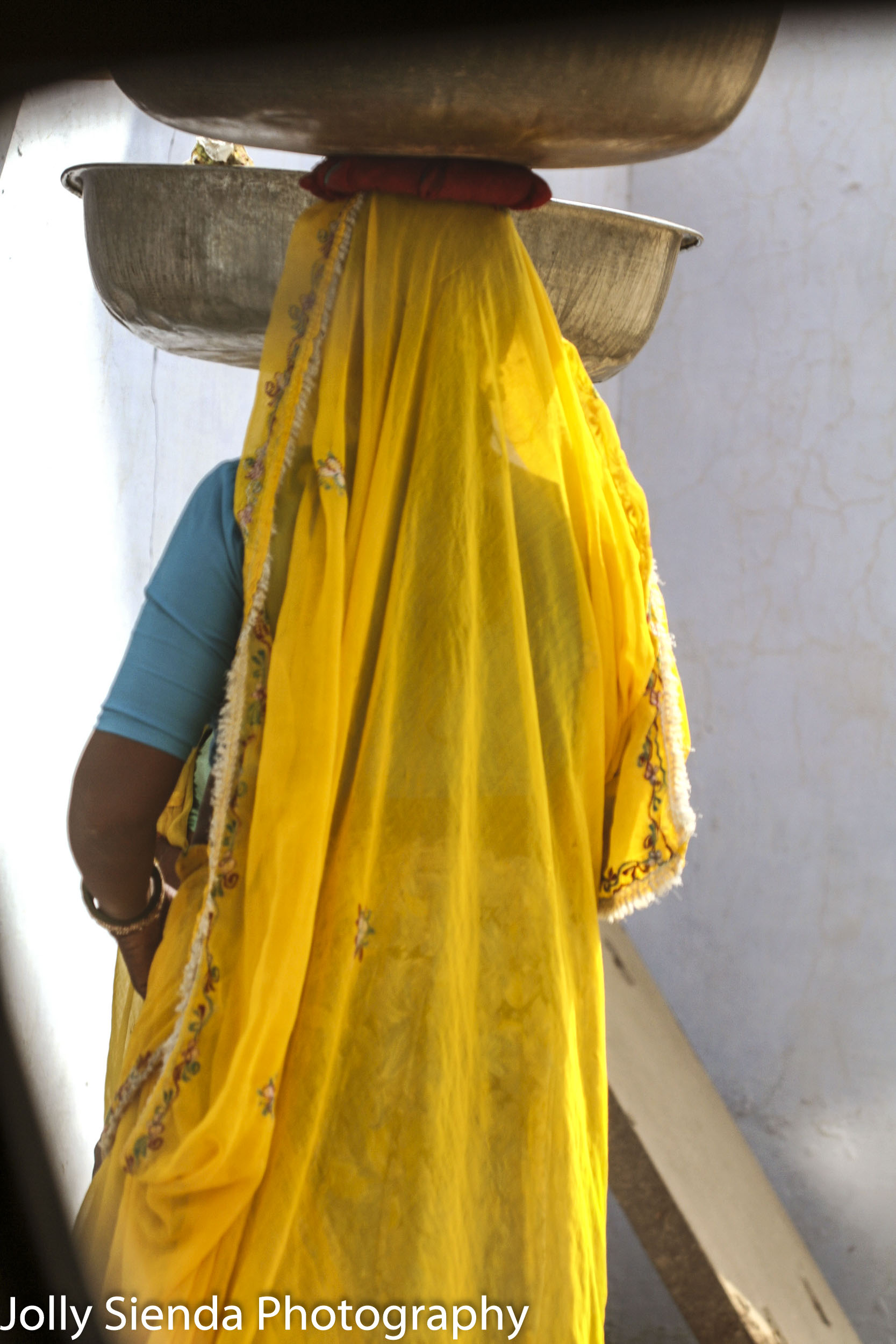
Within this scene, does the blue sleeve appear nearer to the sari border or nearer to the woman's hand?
the sari border

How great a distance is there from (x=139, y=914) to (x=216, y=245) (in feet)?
1.86

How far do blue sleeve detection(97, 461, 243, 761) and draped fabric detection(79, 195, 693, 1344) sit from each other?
4cm

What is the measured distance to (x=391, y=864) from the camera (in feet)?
2.42

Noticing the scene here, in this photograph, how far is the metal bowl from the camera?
0.90 metres

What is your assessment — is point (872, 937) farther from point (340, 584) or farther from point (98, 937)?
point (340, 584)

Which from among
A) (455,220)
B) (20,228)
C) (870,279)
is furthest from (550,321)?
(870,279)

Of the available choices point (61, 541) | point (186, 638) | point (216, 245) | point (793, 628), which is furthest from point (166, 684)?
point (793, 628)

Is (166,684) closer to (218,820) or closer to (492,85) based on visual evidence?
(218,820)

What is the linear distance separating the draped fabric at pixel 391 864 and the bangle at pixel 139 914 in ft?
0.13

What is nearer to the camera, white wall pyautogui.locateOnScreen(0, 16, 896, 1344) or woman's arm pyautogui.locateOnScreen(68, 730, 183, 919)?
woman's arm pyautogui.locateOnScreen(68, 730, 183, 919)

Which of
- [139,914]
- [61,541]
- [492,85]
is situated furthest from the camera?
[61,541]

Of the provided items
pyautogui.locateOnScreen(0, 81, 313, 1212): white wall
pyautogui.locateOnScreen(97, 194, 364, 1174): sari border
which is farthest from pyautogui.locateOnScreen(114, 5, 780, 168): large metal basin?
pyautogui.locateOnScreen(0, 81, 313, 1212): white wall

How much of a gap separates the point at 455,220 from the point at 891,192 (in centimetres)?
145

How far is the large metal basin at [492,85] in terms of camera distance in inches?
23.7
